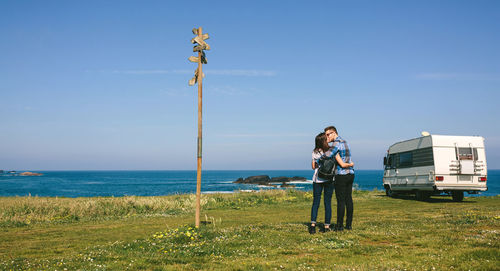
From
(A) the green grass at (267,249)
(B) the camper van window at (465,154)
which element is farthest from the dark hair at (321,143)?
(B) the camper van window at (465,154)

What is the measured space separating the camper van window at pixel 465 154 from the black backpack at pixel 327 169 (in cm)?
1529

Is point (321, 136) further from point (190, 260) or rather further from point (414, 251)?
point (190, 260)

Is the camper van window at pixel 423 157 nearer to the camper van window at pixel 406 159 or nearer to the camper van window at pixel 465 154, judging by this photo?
the camper van window at pixel 406 159

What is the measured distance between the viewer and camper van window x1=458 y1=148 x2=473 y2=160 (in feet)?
69.1

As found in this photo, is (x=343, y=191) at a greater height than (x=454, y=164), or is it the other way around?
(x=454, y=164)

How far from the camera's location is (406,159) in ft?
80.3

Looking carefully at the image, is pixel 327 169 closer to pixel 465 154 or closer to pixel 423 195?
pixel 465 154

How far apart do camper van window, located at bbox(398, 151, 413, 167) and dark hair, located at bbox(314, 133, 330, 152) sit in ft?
54.3

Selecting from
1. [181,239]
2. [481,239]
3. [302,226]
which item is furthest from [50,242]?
[481,239]

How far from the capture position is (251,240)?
29.0 ft

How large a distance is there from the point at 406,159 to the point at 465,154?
3.90 metres

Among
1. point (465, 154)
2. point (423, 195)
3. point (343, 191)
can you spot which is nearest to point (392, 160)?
point (423, 195)

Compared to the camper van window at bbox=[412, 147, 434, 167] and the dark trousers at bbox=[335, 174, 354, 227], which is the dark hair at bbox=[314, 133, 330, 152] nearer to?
the dark trousers at bbox=[335, 174, 354, 227]

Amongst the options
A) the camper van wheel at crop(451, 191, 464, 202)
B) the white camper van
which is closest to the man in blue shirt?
the white camper van
